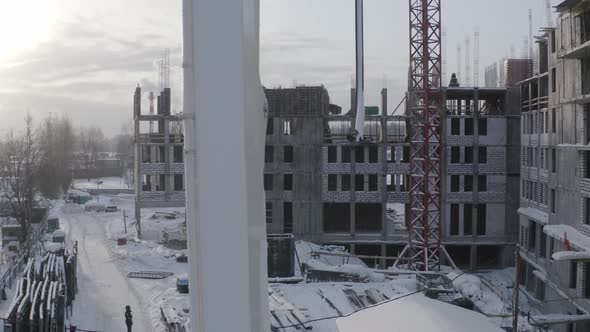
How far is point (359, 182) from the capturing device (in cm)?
3088

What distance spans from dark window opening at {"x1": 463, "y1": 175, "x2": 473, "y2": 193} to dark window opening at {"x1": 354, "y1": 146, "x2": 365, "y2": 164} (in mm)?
5680

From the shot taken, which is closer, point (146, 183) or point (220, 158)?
point (220, 158)

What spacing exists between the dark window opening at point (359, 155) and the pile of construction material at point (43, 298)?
54.7ft

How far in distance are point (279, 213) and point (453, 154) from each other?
9.99 metres

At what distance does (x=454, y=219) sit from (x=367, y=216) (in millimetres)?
5285

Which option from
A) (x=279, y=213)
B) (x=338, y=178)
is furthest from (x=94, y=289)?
(x=338, y=178)

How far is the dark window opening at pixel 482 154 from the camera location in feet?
100

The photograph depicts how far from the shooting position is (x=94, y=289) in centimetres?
1952

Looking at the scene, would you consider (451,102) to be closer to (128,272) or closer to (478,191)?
(478,191)

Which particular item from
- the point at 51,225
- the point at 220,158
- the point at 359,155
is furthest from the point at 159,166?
the point at 220,158

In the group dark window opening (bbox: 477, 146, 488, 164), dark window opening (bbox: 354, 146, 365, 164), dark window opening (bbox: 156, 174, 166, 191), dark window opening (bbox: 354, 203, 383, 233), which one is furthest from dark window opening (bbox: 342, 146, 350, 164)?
dark window opening (bbox: 156, 174, 166, 191)

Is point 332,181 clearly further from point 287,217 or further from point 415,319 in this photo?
point 415,319

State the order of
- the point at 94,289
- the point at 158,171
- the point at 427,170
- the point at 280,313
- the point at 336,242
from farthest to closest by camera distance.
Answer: the point at 158,171
the point at 336,242
the point at 427,170
the point at 94,289
the point at 280,313

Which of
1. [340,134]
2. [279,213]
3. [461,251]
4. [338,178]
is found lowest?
[461,251]
